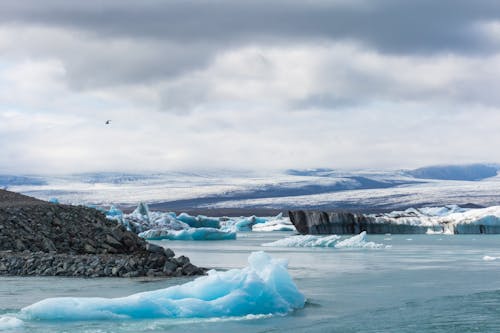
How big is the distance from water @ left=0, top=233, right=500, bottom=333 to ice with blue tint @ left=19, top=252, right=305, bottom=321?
0.26m

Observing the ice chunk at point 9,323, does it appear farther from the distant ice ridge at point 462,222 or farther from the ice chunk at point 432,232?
the ice chunk at point 432,232

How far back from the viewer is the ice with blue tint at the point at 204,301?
11398 millimetres

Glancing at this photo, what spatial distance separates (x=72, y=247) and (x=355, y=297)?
29.6ft

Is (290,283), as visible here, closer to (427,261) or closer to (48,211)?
(48,211)

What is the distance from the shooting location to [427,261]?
25766mm

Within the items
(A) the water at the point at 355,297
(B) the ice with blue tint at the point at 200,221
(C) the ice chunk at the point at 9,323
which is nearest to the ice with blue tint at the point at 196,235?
(B) the ice with blue tint at the point at 200,221

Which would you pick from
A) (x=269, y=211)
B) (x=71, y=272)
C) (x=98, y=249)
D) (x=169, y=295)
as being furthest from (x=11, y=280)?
(x=269, y=211)

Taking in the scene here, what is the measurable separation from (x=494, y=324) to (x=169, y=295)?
4.68 m

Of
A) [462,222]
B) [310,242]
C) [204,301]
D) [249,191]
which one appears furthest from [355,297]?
[249,191]

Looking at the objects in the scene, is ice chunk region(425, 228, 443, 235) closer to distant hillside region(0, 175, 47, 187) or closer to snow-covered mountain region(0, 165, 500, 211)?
snow-covered mountain region(0, 165, 500, 211)

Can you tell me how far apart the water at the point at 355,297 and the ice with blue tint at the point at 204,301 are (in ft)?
0.84

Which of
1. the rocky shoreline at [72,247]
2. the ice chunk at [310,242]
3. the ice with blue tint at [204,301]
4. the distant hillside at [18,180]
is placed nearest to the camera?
the ice with blue tint at [204,301]

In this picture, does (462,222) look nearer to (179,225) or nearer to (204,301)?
(179,225)

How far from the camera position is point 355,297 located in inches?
597
